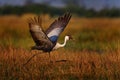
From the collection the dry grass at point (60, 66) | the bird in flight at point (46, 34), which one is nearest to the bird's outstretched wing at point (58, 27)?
the bird in flight at point (46, 34)

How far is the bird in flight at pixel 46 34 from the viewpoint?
8.97 m

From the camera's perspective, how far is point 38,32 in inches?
357

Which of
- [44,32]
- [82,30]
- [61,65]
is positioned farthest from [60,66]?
[82,30]

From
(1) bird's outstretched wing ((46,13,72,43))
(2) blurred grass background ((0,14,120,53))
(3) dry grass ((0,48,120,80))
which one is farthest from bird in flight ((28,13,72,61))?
(2) blurred grass background ((0,14,120,53))

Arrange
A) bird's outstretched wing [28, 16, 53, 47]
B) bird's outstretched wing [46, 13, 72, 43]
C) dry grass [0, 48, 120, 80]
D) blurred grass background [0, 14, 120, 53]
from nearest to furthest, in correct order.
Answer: bird's outstretched wing [28, 16, 53, 47] < dry grass [0, 48, 120, 80] < bird's outstretched wing [46, 13, 72, 43] < blurred grass background [0, 14, 120, 53]

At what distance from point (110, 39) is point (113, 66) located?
308 inches

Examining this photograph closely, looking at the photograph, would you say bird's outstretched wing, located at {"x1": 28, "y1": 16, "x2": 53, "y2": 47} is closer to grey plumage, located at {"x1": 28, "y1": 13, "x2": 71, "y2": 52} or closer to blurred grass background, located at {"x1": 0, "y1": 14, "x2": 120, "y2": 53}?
grey plumage, located at {"x1": 28, "y1": 13, "x2": 71, "y2": 52}

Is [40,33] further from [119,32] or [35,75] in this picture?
[119,32]

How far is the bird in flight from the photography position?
29.4ft

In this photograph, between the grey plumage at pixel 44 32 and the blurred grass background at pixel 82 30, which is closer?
the grey plumage at pixel 44 32

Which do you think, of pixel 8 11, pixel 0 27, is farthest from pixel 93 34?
pixel 8 11

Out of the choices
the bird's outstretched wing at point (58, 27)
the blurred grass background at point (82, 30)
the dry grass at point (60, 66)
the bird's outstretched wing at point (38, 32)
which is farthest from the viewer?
the blurred grass background at point (82, 30)

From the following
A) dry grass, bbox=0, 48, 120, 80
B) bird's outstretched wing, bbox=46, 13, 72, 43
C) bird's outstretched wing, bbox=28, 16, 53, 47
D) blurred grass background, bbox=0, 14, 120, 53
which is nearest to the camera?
bird's outstretched wing, bbox=28, 16, 53, 47

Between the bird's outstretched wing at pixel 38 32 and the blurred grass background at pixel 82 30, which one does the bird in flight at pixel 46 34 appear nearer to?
the bird's outstretched wing at pixel 38 32
